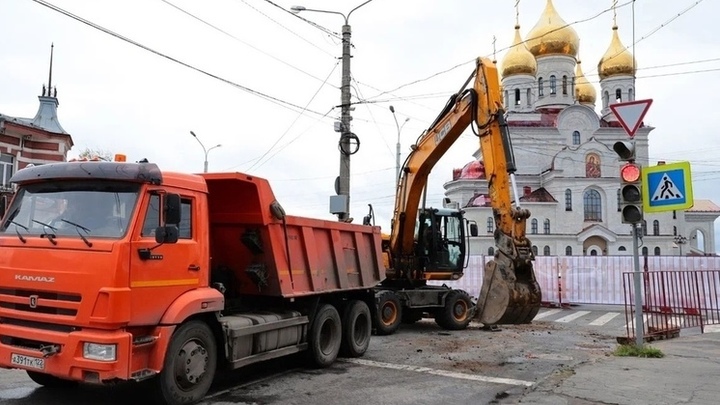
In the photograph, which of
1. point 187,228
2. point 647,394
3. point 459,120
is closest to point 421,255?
point 459,120

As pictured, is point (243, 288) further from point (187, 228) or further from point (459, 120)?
point (459, 120)

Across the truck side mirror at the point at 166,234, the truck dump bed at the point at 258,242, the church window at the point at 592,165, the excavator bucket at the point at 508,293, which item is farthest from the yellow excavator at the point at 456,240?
the church window at the point at 592,165

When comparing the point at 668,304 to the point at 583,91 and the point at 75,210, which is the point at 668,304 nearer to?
the point at 75,210

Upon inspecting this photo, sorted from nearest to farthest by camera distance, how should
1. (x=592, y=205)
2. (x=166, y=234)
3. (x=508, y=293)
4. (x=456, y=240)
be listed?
(x=166, y=234)
(x=508, y=293)
(x=456, y=240)
(x=592, y=205)

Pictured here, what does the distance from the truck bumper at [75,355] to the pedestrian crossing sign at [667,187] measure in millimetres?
8403

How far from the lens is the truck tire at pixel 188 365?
646cm

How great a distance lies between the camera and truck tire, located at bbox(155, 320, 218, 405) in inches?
255

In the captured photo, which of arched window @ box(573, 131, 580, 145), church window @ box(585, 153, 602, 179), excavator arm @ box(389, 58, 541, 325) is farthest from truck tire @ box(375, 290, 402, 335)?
arched window @ box(573, 131, 580, 145)

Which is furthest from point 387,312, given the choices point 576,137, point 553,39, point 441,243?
point 553,39

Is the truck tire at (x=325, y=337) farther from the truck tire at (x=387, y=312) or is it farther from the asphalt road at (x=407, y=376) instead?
the truck tire at (x=387, y=312)

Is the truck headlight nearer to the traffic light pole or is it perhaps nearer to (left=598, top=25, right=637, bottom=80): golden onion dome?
the traffic light pole

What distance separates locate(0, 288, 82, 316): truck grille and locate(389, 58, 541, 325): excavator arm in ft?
26.1

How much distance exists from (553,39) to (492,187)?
182ft

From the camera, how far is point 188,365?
6.74m
